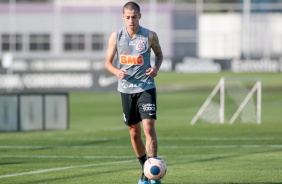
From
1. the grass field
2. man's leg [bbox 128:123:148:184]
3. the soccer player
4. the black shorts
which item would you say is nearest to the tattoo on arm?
the soccer player

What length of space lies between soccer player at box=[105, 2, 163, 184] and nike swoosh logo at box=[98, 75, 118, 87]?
24.7 meters

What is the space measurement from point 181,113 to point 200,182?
2620 cm

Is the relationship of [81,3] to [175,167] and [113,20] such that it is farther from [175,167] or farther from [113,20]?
[175,167]

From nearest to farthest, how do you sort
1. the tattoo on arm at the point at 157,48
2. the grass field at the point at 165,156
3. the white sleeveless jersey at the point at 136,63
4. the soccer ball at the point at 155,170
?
the soccer ball at the point at 155,170 < the white sleeveless jersey at the point at 136,63 < the tattoo on arm at the point at 157,48 < the grass field at the point at 165,156

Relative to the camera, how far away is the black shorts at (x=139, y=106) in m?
11.1

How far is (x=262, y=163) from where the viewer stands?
43.5ft

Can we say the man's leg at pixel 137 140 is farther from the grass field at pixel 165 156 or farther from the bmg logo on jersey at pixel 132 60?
the bmg logo on jersey at pixel 132 60

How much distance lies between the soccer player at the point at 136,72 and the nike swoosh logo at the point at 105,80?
24.7 metres

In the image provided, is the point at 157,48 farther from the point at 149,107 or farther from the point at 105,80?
the point at 105,80

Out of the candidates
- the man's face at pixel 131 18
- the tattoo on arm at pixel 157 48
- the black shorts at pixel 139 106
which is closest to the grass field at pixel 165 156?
the black shorts at pixel 139 106

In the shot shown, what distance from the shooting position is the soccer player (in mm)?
11039

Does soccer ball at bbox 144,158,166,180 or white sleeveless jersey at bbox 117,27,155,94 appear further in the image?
white sleeveless jersey at bbox 117,27,155,94

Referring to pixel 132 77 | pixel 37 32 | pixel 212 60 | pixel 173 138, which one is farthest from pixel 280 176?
pixel 37 32

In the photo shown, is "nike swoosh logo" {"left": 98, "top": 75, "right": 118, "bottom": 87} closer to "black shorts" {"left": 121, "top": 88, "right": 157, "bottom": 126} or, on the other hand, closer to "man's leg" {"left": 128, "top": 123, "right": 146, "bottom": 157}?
"man's leg" {"left": 128, "top": 123, "right": 146, "bottom": 157}
